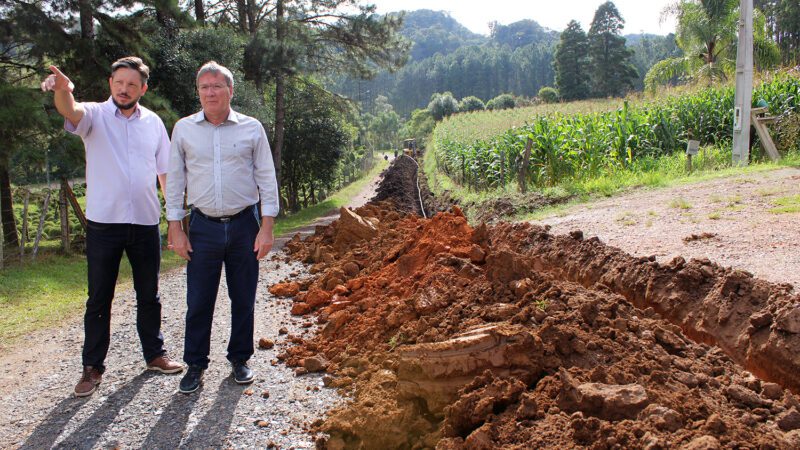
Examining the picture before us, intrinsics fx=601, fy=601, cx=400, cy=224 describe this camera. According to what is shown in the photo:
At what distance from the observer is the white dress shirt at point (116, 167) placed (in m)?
3.75

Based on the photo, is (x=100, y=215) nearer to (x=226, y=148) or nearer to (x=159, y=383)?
(x=226, y=148)

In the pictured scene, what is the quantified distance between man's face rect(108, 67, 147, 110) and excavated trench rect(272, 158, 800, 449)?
2105 mm

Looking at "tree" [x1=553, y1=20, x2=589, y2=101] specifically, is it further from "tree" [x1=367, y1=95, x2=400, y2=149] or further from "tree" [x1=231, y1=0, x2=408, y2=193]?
"tree" [x1=231, y1=0, x2=408, y2=193]

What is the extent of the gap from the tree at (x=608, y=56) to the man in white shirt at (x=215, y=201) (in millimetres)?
63389

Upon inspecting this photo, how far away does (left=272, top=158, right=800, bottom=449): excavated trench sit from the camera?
2.50 meters

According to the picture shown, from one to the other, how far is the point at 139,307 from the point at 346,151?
876 inches

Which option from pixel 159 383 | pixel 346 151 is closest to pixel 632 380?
pixel 159 383

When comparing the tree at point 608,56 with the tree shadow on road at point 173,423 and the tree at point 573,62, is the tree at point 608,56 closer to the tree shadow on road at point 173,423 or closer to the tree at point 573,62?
the tree at point 573,62

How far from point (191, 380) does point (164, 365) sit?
1.48 ft

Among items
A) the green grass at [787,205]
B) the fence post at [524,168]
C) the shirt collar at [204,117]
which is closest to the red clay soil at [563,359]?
the shirt collar at [204,117]

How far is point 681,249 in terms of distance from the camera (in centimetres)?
591

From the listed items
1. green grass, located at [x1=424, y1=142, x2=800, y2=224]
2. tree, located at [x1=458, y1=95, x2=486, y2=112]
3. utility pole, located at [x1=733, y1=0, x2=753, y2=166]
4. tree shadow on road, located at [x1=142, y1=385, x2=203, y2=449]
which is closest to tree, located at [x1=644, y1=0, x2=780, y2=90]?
utility pole, located at [x1=733, y1=0, x2=753, y2=166]

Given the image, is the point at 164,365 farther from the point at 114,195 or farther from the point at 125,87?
the point at 125,87

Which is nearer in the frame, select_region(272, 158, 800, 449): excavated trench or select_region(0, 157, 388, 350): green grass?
select_region(272, 158, 800, 449): excavated trench
